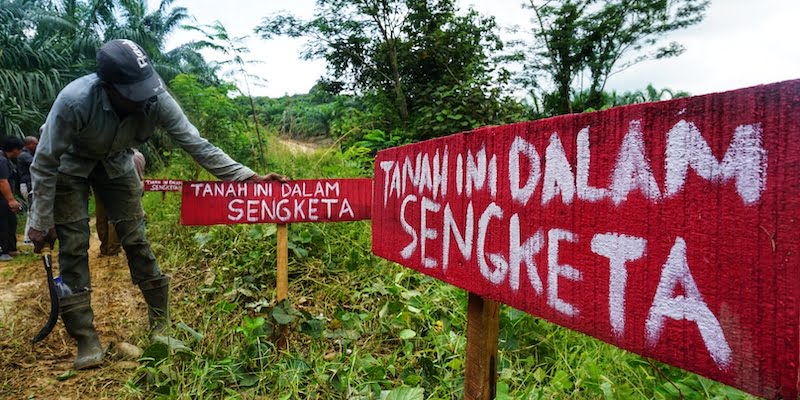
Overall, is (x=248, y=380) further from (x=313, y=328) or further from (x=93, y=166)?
(x=93, y=166)

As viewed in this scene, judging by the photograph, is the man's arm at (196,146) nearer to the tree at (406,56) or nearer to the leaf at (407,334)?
the leaf at (407,334)

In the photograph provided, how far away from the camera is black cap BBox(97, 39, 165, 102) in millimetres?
1990

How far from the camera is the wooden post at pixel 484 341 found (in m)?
1.04

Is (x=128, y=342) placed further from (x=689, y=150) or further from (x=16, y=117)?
(x=16, y=117)

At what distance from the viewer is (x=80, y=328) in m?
2.26

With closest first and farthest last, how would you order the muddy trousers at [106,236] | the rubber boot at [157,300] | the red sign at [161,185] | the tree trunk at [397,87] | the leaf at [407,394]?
1. the leaf at [407,394]
2. the rubber boot at [157,300]
3. the muddy trousers at [106,236]
4. the red sign at [161,185]
5. the tree trunk at [397,87]

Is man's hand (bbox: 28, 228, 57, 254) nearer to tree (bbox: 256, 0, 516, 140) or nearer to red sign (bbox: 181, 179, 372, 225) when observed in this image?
red sign (bbox: 181, 179, 372, 225)

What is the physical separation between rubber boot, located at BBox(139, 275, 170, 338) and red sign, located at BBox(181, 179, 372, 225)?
633mm

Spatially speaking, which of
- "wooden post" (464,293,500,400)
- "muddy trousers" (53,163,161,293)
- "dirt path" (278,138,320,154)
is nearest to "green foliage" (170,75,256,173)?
"dirt path" (278,138,320,154)

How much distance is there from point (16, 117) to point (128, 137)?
9083 millimetres

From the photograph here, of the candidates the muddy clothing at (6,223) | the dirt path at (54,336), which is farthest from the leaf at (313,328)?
the muddy clothing at (6,223)

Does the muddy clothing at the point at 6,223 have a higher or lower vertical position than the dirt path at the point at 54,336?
higher

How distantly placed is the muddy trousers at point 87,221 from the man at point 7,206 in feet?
11.2

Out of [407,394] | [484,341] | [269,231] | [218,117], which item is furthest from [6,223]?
[484,341]
